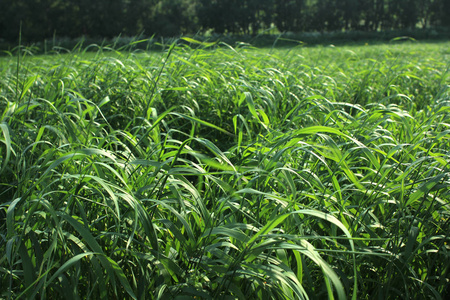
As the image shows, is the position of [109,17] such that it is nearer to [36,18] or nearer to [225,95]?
[36,18]

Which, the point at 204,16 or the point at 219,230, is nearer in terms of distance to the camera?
the point at 219,230

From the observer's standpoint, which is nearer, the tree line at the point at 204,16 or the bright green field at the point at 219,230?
the bright green field at the point at 219,230

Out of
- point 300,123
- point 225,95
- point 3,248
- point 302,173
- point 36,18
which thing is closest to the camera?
point 3,248

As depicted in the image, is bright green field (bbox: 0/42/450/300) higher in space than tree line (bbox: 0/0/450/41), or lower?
lower

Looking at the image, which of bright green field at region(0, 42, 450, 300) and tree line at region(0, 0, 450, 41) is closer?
bright green field at region(0, 42, 450, 300)

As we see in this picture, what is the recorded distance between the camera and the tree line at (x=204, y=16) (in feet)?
104

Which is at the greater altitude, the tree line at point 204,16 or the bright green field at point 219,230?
the tree line at point 204,16

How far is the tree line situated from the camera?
104 ft

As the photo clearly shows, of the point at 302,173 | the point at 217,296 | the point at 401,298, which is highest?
the point at 302,173

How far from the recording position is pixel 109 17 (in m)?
33.0

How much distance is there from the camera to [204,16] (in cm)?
3616

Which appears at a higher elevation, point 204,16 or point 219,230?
point 204,16

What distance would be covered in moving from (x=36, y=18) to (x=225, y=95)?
116 feet

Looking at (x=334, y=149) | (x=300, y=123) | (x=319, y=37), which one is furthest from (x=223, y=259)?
(x=319, y=37)
